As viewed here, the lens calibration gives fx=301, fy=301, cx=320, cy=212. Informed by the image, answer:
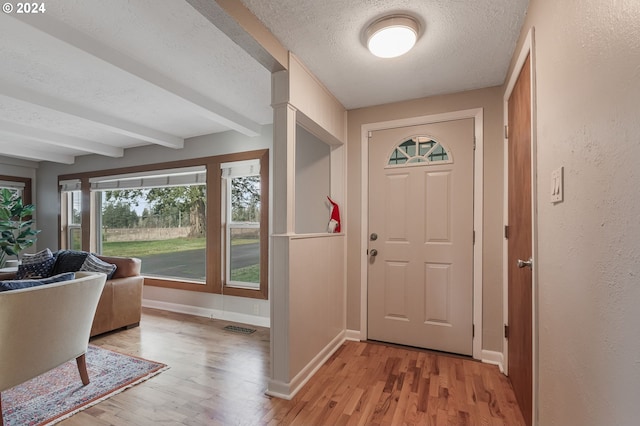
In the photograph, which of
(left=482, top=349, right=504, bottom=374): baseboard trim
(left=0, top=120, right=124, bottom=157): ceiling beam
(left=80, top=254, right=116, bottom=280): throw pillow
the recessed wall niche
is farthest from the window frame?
(left=482, top=349, right=504, bottom=374): baseboard trim

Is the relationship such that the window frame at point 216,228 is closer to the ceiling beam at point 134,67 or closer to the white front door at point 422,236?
the ceiling beam at point 134,67

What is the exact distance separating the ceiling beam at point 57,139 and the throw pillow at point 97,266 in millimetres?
1603

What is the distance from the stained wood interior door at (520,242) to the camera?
1677mm

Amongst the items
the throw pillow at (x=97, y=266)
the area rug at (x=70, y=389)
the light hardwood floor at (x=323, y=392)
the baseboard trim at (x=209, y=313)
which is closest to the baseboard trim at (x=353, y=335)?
the light hardwood floor at (x=323, y=392)

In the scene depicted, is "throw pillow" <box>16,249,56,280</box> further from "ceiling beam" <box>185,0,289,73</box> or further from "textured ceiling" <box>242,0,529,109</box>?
"textured ceiling" <box>242,0,529,109</box>

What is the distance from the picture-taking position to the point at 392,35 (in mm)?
1751

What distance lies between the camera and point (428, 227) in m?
2.71

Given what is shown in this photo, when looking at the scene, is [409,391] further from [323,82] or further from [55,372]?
[55,372]

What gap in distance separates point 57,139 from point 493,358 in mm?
5374

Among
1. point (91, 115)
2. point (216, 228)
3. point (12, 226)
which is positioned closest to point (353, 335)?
point (216, 228)

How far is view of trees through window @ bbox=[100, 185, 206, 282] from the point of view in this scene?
167 inches

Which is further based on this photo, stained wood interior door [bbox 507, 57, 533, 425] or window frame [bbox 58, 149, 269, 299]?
window frame [bbox 58, 149, 269, 299]

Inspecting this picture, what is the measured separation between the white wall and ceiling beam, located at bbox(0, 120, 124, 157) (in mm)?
221

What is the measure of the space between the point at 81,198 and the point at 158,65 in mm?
3872
